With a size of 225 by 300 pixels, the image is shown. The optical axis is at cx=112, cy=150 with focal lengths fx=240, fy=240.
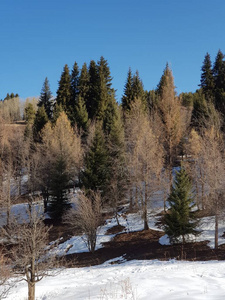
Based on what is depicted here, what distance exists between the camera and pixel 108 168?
29641 millimetres

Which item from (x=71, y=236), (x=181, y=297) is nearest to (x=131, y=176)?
(x=71, y=236)

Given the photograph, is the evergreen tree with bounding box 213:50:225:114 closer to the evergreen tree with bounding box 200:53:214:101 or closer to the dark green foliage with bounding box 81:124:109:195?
the evergreen tree with bounding box 200:53:214:101

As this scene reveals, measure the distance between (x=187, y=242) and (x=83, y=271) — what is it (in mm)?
8688

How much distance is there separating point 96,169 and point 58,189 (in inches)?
219

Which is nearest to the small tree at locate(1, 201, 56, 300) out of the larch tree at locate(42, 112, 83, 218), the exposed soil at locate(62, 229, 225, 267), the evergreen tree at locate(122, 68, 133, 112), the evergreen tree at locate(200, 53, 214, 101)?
the exposed soil at locate(62, 229, 225, 267)

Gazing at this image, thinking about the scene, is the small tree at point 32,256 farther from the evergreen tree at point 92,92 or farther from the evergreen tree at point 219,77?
the evergreen tree at point 219,77

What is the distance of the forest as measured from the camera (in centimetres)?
1697

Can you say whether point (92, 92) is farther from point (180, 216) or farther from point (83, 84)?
point (180, 216)

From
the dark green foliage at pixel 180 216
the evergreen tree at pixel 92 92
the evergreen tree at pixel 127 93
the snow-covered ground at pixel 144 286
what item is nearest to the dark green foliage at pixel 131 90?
the evergreen tree at pixel 127 93

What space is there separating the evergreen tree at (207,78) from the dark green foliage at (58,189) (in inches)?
1236

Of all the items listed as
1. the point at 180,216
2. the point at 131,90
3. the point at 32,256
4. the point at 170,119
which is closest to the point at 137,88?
the point at 131,90

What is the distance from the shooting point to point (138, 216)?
85.7ft

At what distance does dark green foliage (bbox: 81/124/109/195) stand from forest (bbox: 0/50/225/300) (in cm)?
12

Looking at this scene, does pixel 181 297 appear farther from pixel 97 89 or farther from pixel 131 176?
pixel 97 89
